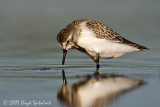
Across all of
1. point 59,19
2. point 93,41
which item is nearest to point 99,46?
point 93,41

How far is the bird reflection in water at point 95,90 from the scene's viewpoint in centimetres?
681

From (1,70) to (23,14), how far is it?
7125 mm

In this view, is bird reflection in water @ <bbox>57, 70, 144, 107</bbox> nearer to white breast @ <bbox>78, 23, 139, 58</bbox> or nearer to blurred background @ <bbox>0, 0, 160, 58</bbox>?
white breast @ <bbox>78, 23, 139, 58</bbox>

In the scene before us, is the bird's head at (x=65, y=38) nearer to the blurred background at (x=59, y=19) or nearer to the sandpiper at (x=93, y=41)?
the sandpiper at (x=93, y=41)

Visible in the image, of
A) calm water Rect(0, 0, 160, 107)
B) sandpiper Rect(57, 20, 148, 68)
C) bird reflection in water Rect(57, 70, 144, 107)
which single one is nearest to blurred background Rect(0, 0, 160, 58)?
calm water Rect(0, 0, 160, 107)

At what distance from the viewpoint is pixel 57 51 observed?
12375mm

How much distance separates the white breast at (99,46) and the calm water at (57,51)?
292 mm

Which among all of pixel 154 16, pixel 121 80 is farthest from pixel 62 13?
pixel 121 80

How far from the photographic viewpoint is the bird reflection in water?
681 cm

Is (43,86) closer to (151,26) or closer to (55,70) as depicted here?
(55,70)

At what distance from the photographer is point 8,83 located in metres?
7.91

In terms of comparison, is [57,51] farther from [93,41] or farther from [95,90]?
[95,90]

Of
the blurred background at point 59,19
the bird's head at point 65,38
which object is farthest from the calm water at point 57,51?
the bird's head at point 65,38

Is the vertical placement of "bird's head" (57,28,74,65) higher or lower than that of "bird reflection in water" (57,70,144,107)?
higher
